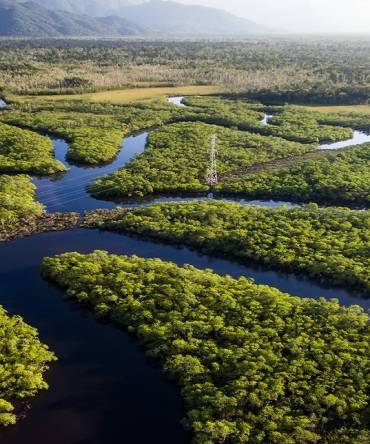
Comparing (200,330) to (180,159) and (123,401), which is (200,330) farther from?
(180,159)

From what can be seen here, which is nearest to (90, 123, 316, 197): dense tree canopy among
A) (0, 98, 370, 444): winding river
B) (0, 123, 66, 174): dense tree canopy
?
(0, 123, 66, 174): dense tree canopy

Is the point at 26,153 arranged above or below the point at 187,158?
below

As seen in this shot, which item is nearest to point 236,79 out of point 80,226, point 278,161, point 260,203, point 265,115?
point 265,115

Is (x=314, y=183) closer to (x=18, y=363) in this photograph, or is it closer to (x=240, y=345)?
(x=240, y=345)

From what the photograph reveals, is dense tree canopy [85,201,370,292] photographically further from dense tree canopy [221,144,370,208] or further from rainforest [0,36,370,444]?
dense tree canopy [221,144,370,208]

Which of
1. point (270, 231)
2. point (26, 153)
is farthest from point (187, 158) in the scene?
point (270, 231)

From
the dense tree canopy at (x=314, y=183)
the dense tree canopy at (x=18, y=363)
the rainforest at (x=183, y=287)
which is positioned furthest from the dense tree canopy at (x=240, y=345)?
the dense tree canopy at (x=314, y=183)

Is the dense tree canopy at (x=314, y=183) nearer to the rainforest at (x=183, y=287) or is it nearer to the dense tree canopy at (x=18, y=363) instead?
the rainforest at (x=183, y=287)
